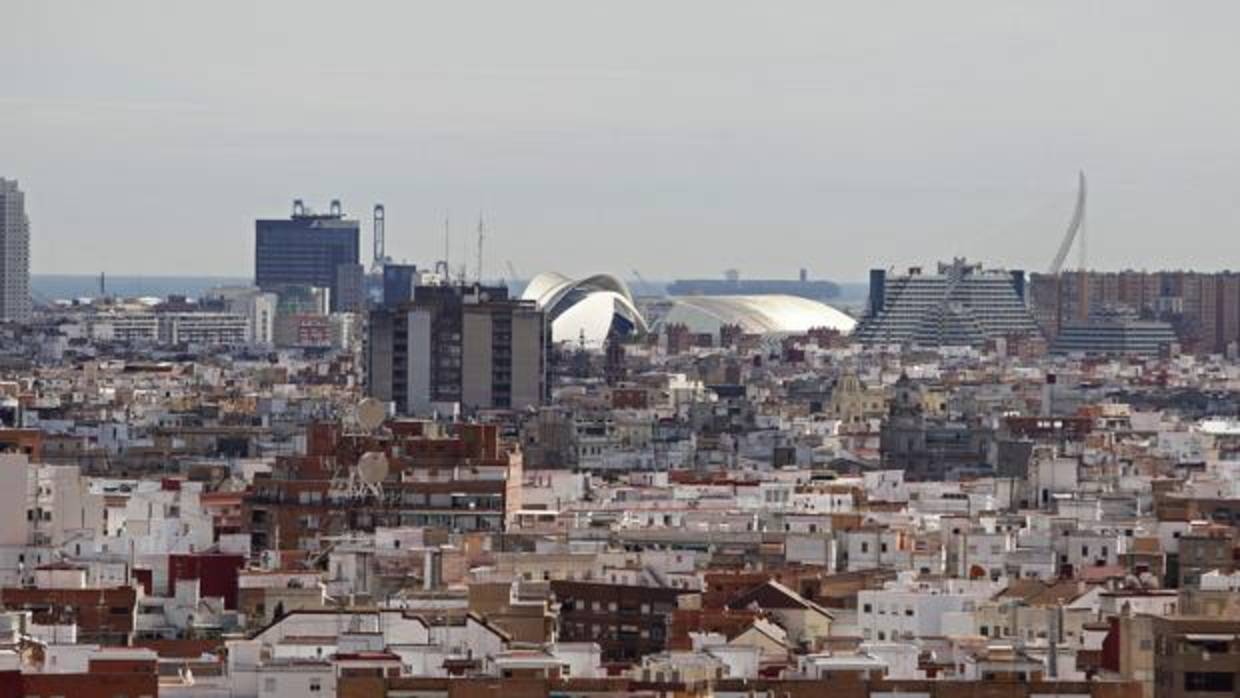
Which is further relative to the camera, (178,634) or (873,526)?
(873,526)

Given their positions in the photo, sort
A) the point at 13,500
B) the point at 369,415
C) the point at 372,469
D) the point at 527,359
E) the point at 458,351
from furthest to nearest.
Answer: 1. the point at 527,359
2. the point at 458,351
3. the point at 369,415
4. the point at 372,469
5. the point at 13,500

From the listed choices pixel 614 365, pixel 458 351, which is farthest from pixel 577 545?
pixel 614 365

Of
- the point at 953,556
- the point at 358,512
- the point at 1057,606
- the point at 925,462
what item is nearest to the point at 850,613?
the point at 1057,606

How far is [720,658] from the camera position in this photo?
2172 inches

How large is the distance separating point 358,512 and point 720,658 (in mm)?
29608

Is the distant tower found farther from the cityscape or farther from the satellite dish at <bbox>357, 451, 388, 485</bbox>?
the satellite dish at <bbox>357, 451, 388, 485</bbox>

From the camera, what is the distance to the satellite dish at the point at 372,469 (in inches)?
3342

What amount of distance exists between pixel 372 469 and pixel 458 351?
5684 centimetres

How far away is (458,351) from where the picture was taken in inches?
5586

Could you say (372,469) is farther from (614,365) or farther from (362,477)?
(614,365)

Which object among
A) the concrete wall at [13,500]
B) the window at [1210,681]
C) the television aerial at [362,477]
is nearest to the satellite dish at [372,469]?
the television aerial at [362,477]

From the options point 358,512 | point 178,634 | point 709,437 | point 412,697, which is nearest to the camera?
point 412,697

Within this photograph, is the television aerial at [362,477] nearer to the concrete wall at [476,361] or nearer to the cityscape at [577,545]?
the cityscape at [577,545]

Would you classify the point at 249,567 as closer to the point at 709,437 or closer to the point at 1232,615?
the point at 1232,615
